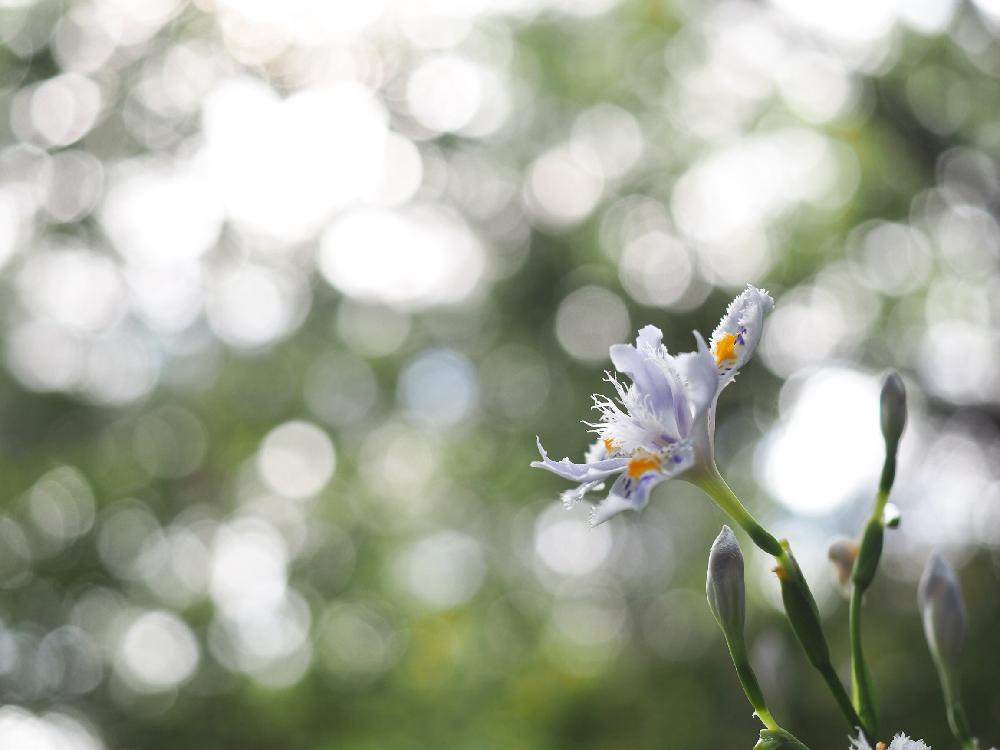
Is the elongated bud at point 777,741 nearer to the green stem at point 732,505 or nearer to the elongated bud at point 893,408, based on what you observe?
the green stem at point 732,505

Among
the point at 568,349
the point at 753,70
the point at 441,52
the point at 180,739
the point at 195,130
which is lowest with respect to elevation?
the point at 180,739

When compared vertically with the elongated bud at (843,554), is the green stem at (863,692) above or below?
above

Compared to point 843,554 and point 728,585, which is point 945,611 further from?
point 728,585

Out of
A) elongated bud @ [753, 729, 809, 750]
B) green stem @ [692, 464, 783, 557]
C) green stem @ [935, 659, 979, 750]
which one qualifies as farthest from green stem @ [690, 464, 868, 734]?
green stem @ [935, 659, 979, 750]

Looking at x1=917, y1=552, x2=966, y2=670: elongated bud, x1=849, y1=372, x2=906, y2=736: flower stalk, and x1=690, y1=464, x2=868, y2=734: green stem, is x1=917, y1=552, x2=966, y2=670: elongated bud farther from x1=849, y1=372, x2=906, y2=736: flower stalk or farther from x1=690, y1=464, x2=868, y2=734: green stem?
x1=690, y1=464, x2=868, y2=734: green stem

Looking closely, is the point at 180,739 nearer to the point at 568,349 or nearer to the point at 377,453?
the point at 377,453

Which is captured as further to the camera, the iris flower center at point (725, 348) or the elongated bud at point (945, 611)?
the elongated bud at point (945, 611)

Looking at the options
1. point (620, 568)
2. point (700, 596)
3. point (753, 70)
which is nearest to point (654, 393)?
point (700, 596)

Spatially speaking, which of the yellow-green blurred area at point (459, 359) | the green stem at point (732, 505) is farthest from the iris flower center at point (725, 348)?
the yellow-green blurred area at point (459, 359)
